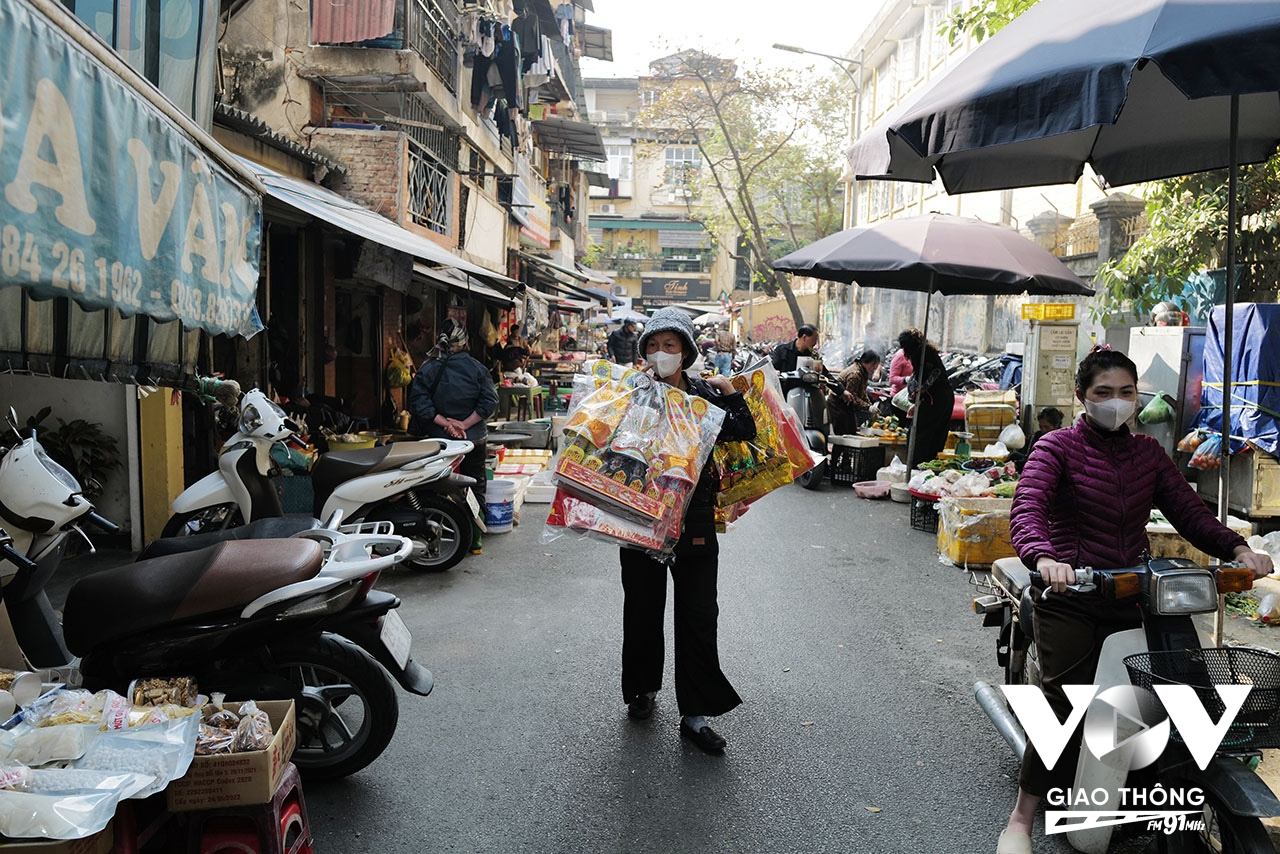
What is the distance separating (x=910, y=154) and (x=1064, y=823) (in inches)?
115

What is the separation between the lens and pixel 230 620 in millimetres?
3031

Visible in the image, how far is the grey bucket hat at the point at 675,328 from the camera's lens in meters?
3.82

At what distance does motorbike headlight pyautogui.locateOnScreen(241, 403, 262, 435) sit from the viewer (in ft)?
18.6

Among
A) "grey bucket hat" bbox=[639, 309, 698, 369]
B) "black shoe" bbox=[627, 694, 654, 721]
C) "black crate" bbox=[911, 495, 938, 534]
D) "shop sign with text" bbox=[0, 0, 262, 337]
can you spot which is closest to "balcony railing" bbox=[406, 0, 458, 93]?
"black crate" bbox=[911, 495, 938, 534]

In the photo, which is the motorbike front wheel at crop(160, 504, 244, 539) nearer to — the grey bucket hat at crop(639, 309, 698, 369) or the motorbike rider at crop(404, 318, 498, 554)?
the motorbike rider at crop(404, 318, 498, 554)

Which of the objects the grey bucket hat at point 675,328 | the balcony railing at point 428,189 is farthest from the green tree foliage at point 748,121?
the grey bucket hat at point 675,328

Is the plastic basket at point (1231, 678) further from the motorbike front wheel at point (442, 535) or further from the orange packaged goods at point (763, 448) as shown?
the motorbike front wheel at point (442, 535)

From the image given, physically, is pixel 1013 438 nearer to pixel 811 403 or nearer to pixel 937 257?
pixel 937 257

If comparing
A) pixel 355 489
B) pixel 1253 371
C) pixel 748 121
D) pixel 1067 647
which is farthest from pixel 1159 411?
pixel 748 121

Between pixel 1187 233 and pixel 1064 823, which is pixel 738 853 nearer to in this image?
pixel 1064 823

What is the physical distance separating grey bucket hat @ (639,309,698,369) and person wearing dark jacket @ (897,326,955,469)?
618 centimetres

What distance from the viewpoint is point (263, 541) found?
10.8ft

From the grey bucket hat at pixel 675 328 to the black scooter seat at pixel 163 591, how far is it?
164cm

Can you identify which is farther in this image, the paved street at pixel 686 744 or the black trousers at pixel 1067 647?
the paved street at pixel 686 744
